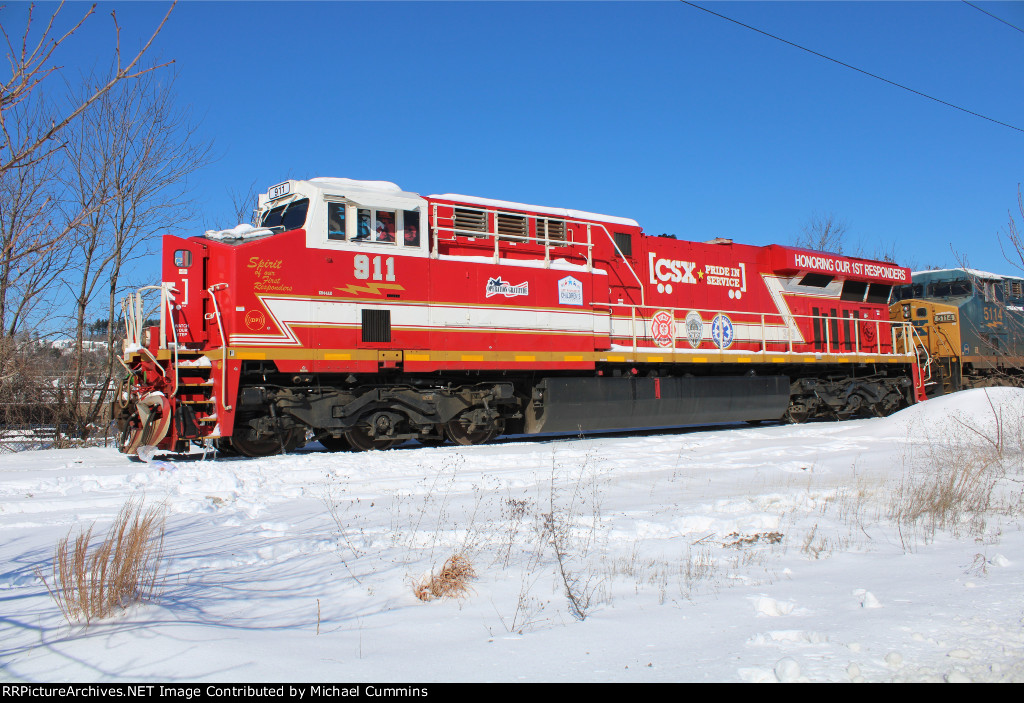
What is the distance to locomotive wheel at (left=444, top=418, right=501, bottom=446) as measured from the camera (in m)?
11.9

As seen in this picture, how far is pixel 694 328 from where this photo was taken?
49.2ft

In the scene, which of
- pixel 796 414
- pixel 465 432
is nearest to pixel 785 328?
pixel 796 414

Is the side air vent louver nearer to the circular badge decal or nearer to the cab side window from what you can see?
the cab side window

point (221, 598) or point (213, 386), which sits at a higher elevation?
point (213, 386)

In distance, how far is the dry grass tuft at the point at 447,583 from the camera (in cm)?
425

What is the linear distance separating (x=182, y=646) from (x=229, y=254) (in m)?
7.51

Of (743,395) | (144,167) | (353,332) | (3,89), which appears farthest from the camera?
(144,167)

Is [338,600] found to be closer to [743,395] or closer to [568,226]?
[568,226]

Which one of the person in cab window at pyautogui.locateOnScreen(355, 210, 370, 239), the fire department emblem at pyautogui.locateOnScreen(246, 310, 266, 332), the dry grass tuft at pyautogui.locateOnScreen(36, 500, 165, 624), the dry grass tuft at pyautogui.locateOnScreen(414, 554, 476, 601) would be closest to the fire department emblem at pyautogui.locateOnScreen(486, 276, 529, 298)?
the person in cab window at pyautogui.locateOnScreen(355, 210, 370, 239)

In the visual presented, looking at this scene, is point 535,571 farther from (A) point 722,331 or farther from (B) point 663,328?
(A) point 722,331

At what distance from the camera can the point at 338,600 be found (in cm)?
422

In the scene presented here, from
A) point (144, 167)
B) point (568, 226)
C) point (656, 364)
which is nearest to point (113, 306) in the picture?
point (144, 167)

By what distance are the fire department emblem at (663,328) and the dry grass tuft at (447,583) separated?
10.4m

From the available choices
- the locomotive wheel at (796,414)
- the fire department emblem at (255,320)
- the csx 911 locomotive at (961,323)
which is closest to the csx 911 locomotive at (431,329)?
the fire department emblem at (255,320)
